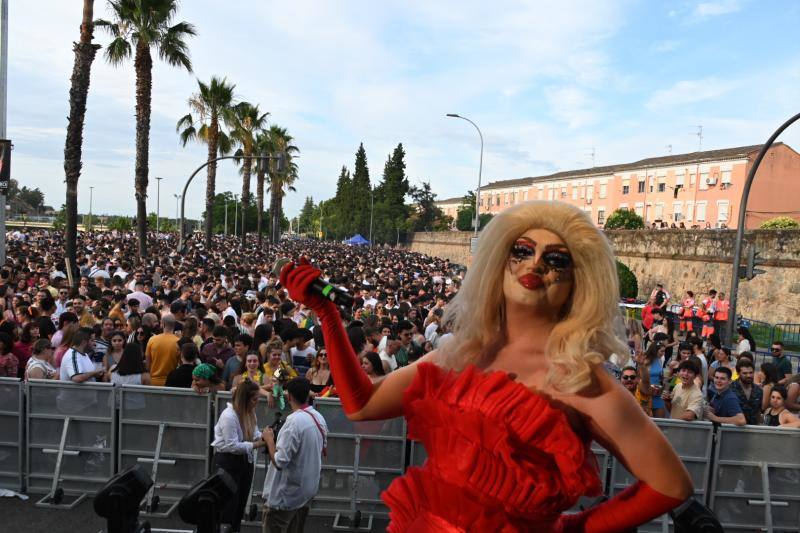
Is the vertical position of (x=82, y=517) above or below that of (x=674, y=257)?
below

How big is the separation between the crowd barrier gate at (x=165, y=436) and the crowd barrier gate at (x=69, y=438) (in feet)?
0.55

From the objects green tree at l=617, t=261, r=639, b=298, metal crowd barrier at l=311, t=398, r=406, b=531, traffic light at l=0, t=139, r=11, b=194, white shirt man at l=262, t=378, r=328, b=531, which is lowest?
metal crowd barrier at l=311, t=398, r=406, b=531

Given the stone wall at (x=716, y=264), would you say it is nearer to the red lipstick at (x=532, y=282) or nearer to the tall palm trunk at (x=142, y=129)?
the red lipstick at (x=532, y=282)

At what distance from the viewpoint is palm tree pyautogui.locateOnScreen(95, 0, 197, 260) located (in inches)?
828

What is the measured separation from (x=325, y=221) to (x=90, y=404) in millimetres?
100049

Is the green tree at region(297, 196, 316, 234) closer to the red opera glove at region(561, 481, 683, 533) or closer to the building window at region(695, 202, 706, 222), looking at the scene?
the building window at region(695, 202, 706, 222)

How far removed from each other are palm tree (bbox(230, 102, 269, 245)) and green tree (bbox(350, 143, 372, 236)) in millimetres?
35879

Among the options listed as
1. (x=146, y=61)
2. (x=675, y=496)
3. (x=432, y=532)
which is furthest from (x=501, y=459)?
(x=146, y=61)

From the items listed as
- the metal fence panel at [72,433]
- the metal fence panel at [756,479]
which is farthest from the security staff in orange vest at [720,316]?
the metal fence panel at [72,433]

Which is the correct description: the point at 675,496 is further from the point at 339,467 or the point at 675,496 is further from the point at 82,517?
the point at 82,517

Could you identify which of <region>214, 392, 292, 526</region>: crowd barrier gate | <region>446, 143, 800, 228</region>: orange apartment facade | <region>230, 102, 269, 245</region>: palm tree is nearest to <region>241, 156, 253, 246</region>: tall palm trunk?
<region>230, 102, 269, 245</region>: palm tree

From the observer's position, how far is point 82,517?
6.07m

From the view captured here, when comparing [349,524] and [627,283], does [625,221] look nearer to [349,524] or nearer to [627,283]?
[627,283]

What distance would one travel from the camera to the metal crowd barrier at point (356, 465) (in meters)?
6.36
